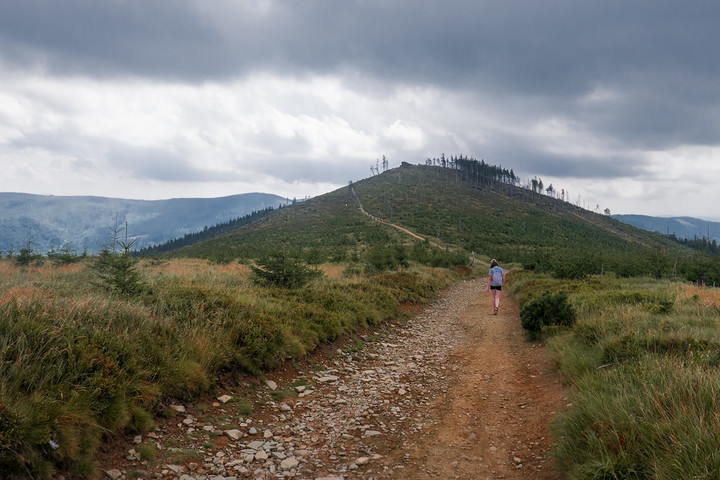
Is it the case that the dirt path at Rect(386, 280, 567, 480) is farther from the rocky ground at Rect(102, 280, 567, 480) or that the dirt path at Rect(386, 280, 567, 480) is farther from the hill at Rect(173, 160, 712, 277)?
the hill at Rect(173, 160, 712, 277)

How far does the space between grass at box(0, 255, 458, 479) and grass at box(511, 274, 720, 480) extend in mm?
4327

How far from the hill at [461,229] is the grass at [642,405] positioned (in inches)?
404

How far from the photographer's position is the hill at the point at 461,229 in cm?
3384

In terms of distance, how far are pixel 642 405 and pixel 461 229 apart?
8443 cm

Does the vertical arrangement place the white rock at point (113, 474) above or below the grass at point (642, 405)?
below

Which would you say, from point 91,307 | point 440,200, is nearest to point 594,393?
point 91,307

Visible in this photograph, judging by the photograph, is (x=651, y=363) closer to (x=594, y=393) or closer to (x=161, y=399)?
(x=594, y=393)

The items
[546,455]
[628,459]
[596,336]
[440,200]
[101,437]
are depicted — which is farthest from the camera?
[440,200]

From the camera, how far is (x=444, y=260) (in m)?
39.9

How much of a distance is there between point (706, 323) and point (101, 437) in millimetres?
10698

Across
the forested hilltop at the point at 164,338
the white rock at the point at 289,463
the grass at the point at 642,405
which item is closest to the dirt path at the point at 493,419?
the grass at the point at 642,405

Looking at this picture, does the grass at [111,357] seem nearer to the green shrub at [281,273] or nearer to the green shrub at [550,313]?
the green shrub at [281,273]

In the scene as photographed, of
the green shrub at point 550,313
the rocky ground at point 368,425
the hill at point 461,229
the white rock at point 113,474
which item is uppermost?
the hill at point 461,229

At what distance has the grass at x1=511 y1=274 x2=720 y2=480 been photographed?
2996mm
